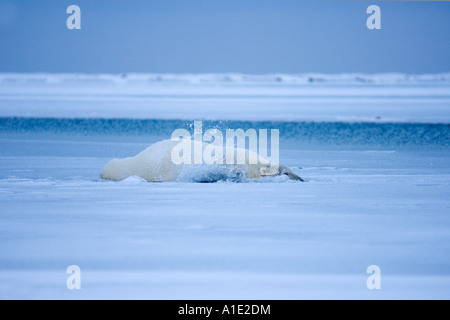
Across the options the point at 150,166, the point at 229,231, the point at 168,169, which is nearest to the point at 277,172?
the point at 168,169

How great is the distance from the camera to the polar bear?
7633 mm

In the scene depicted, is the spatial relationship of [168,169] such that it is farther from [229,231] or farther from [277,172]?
[229,231]

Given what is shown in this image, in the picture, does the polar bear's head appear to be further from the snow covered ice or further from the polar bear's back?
the polar bear's back

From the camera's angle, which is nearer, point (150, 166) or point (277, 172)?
point (150, 166)

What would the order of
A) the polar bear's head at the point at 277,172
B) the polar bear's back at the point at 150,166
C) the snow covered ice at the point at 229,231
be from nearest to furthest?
the snow covered ice at the point at 229,231
the polar bear's back at the point at 150,166
the polar bear's head at the point at 277,172

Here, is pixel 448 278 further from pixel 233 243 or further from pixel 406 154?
pixel 406 154

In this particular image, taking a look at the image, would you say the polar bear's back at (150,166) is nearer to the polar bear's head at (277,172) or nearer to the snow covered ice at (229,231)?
the snow covered ice at (229,231)

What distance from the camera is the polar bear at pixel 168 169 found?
301 inches

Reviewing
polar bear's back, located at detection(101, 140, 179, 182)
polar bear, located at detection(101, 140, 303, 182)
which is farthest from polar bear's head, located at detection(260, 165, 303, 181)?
polar bear's back, located at detection(101, 140, 179, 182)

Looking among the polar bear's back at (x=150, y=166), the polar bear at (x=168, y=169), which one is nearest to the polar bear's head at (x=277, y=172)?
the polar bear at (x=168, y=169)

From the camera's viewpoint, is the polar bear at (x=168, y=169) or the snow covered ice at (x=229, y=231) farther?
the polar bear at (x=168, y=169)

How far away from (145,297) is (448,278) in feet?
5.88

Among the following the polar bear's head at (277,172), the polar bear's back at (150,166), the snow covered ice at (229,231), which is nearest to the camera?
the snow covered ice at (229,231)

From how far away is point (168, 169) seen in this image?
7.73 meters
